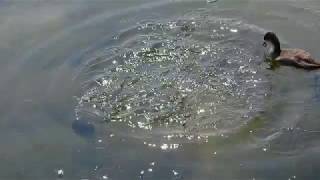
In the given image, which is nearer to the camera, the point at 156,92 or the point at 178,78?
the point at 156,92

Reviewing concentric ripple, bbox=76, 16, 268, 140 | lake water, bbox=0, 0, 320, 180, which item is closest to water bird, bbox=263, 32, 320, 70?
lake water, bbox=0, 0, 320, 180

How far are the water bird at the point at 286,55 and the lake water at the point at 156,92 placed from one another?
148mm

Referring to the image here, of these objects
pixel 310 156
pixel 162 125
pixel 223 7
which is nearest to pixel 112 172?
pixel 162 125

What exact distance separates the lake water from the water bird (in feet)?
0.48

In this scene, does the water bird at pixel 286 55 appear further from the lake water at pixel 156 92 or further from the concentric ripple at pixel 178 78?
the concentric ripple at pixel 178 78

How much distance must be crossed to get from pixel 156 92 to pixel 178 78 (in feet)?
1.53

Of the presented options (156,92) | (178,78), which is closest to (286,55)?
(178,78)

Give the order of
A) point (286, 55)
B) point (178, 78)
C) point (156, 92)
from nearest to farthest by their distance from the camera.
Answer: point (156, 92), point (178, 78), point (286, 55)

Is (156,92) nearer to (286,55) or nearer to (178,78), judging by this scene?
(178,78)

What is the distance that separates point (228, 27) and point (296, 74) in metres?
1.54

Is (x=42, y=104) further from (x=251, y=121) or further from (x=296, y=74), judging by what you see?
(x=296, y=74)

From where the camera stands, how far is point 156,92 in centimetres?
755

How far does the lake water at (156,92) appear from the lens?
643 centimetres

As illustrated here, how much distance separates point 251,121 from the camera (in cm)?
691
